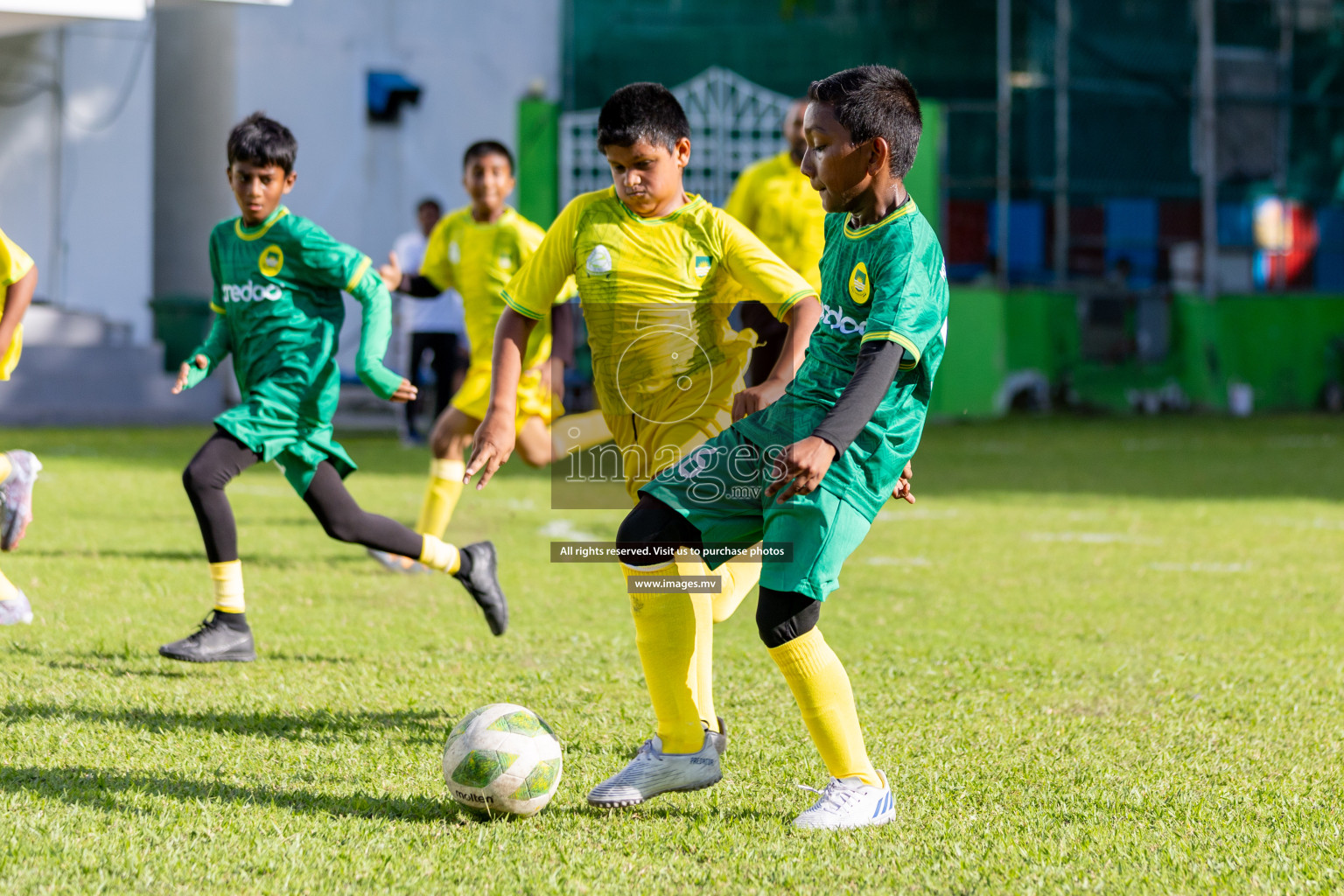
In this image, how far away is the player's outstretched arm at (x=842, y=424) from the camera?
292cm

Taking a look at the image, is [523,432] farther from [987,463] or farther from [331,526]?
[987,463]

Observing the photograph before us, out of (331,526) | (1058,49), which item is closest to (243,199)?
(331,526)

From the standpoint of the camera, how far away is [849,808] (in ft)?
10.3

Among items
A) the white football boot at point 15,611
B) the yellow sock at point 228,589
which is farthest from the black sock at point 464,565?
the white football boot at point 15,611

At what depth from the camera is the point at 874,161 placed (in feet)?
10.4

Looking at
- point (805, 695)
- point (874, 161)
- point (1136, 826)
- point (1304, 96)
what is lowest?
point (1136, 826)

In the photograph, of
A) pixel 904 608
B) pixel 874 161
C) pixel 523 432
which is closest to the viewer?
pixel 874 161

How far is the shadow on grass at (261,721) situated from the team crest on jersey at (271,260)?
64.5 inches

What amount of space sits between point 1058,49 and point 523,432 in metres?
16.6

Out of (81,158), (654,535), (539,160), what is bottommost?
(654,535)

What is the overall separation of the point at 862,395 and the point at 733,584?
4.10 ft

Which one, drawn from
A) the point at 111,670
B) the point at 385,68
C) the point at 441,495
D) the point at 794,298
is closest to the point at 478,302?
the point at 441,495

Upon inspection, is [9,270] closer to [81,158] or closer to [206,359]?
[206,359]

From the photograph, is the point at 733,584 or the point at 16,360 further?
the point at 16,360
